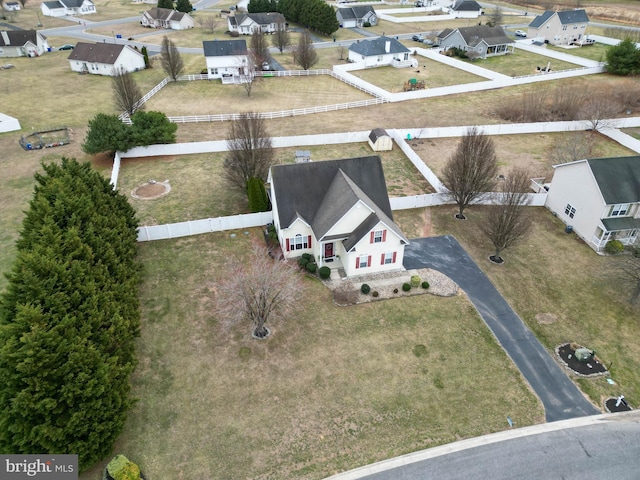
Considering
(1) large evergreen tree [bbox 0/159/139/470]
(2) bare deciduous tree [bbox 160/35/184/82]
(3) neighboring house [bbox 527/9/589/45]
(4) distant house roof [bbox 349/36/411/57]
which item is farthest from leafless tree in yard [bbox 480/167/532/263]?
(3) neighboring house [bbox 527/9/589/45]

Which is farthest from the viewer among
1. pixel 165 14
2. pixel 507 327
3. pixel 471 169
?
pixel 165 14

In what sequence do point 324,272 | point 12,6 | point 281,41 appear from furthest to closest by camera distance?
point 12,6
point 281,41
point 324,272

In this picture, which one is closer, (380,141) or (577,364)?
(577,364)

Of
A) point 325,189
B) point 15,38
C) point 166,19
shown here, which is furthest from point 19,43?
point 325,189

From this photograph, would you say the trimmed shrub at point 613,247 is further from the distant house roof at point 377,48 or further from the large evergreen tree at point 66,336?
the distant house roof at point 377,48

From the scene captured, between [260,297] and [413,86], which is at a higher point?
[413,86]

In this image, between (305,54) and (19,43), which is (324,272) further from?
(19,43)

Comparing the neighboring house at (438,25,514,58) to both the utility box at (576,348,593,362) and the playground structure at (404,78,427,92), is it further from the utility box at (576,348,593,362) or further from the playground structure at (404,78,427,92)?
the utility box at (576,348,593,362)
